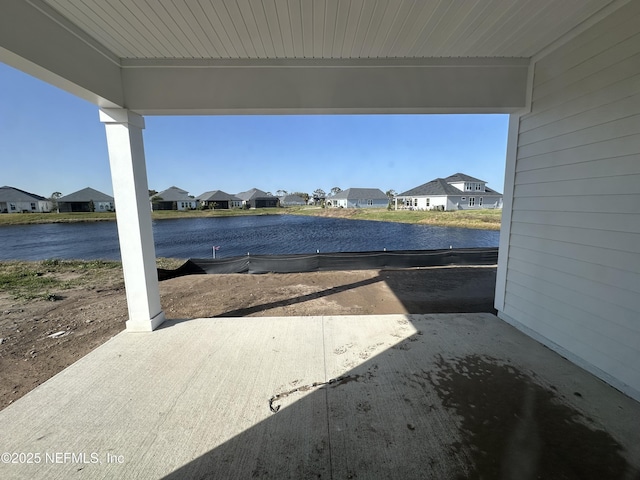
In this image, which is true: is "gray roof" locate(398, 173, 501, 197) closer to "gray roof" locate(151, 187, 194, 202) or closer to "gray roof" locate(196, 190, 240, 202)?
"gray roof" locate(196, 190, 240, 202)

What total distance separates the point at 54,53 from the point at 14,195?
47406 millimetres

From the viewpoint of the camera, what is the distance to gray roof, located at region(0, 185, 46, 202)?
31.2 metres

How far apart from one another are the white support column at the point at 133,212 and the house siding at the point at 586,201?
173 inches

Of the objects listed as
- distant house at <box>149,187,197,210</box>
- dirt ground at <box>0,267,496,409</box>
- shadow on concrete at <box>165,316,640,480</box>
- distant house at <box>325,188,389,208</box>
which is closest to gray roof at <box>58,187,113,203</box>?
distant house at <box>149,187,197,210</box>

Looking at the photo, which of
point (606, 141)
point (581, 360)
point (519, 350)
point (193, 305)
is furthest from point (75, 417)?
point (606, 141)

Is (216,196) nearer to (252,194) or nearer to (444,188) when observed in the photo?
(252,194)

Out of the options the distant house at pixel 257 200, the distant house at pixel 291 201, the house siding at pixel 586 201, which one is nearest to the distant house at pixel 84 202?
the distant house at pixel 257 200

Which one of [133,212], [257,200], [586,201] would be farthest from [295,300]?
[257,200]

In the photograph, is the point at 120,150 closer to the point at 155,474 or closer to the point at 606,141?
the point at 155,474

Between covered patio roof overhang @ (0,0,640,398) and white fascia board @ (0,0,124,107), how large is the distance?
10 mm

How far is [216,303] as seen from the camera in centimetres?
427

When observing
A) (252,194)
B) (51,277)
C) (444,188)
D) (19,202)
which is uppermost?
(252,194)

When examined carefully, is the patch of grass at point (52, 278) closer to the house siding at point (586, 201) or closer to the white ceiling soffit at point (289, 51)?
the white ceiling soffit at point (289, 51)

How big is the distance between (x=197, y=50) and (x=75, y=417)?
3.27 m
